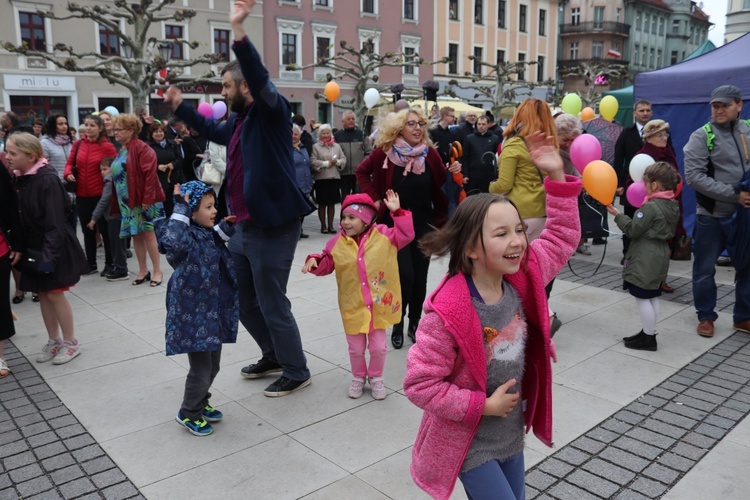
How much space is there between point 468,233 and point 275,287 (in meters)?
2.25

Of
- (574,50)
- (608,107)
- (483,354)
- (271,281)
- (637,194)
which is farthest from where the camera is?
(574,50)

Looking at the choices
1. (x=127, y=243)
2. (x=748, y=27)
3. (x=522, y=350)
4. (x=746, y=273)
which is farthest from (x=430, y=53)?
(x=522, y=350)

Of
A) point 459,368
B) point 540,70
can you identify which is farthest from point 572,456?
point 540,70

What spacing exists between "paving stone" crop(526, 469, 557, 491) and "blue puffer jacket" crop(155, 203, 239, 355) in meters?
1.91

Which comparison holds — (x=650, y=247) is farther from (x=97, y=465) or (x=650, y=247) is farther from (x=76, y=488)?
(x=76, y=488)

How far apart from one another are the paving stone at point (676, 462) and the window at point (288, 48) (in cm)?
3615

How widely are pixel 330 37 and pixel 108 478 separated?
A: 126 feet

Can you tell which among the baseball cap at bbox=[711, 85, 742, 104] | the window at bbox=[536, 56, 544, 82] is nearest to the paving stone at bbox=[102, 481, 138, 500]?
the baseball cap at bbox=[711, 85, 742, 104]

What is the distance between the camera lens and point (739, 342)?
5.62 metres

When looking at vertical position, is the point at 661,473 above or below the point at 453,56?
below

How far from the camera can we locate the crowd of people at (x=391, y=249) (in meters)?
2.16

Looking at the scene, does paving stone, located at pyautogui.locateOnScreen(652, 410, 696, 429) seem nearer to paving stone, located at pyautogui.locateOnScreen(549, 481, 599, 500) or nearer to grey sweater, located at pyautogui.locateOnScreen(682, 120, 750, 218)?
paving stone, located at pyautogui.locateOnScreen(549, 481, 599, 500)

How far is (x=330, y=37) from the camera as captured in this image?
39.3m

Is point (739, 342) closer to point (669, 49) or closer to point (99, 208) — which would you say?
point (99, 208)
